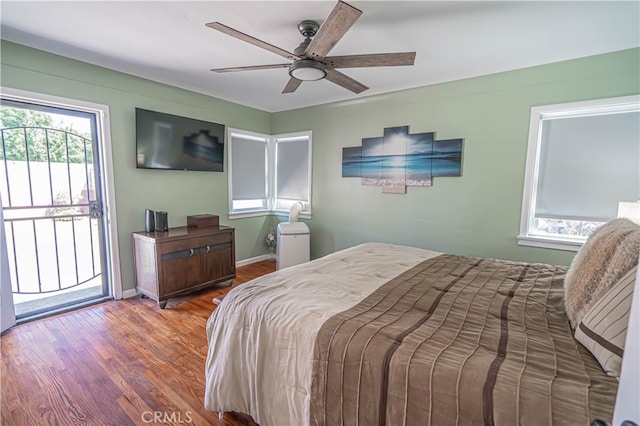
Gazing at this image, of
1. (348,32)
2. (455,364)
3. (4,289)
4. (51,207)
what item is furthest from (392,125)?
(4,289)

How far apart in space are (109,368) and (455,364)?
7.61 feet

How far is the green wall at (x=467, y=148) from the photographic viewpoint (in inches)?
104

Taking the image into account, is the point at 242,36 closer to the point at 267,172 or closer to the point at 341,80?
the point at 341,80

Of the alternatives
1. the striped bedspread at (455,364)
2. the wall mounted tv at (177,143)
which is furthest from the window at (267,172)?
the striped bedspread at (455,364)

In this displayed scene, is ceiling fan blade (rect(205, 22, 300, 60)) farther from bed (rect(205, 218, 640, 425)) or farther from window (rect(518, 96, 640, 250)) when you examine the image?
window (rect(518, 96, 640, 250))

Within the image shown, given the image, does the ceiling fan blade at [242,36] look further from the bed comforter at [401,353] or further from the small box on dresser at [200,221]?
the small box on dresser at [200,221]

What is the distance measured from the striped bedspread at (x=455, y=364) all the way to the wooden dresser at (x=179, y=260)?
93.7 inches

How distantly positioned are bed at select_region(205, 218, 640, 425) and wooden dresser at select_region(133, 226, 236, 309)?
1.70 m

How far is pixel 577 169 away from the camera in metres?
2.64

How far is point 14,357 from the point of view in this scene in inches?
84.2

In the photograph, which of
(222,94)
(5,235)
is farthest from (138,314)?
(222,94)

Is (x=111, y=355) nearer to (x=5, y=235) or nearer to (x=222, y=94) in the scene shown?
(x=5, y=235)

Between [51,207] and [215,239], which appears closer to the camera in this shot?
[51,207]

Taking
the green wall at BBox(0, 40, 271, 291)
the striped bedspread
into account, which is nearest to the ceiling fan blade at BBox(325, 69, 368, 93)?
the striped bedspread
